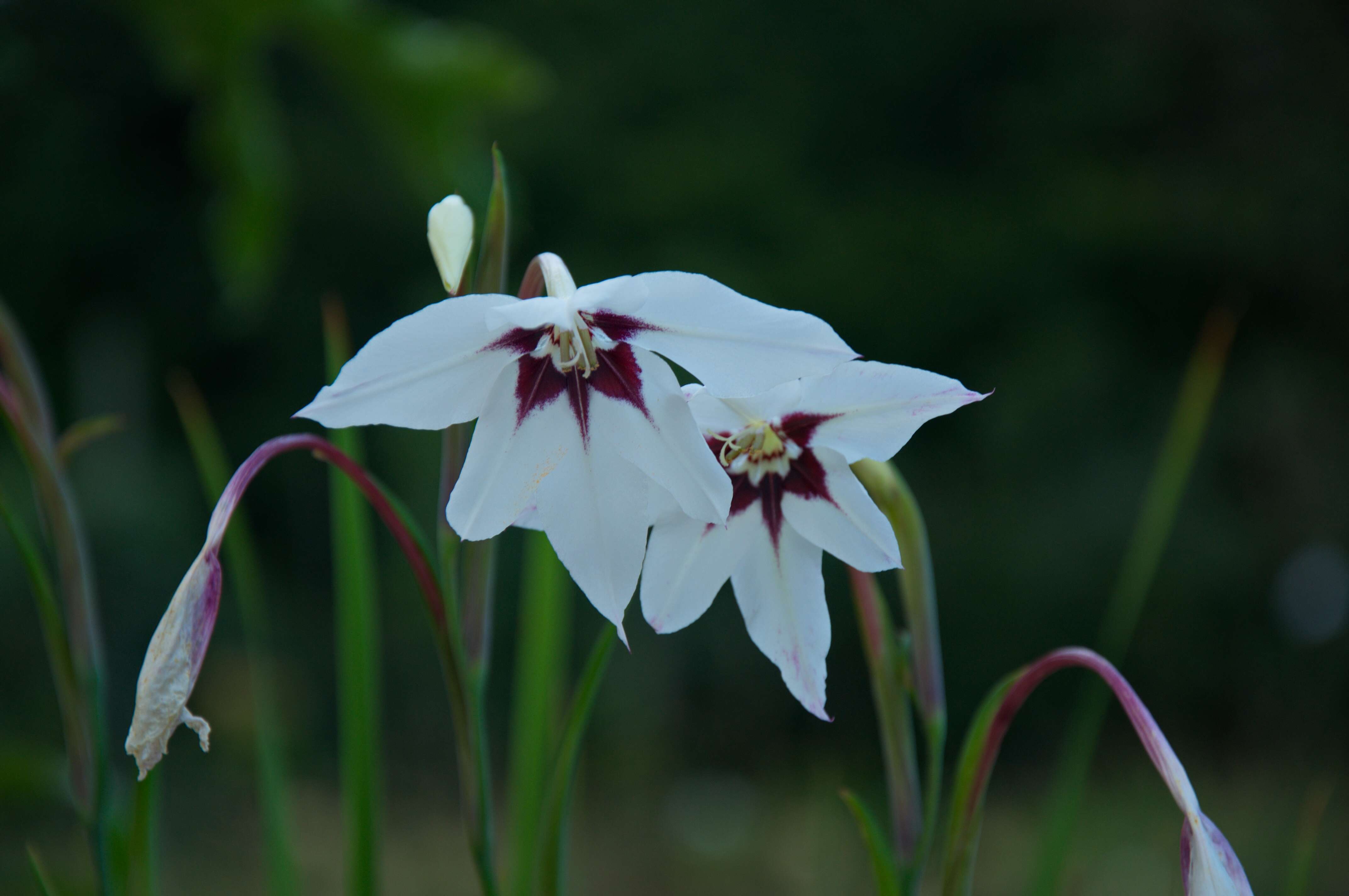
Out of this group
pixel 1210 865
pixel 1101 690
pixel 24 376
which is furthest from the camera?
pixel 1101 690

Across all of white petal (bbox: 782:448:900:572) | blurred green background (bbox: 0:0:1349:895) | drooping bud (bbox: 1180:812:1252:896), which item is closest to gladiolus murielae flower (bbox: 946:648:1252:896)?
drooping bud (bbox: 1180:812:1252:896)

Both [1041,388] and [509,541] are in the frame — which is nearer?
[509,541]

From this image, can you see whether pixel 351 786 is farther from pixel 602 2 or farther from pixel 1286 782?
pixel 602 2

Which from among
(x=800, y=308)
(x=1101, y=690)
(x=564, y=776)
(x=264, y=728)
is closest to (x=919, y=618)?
(x=564, y=776)

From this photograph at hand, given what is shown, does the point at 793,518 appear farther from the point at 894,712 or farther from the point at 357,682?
the point at 357,682

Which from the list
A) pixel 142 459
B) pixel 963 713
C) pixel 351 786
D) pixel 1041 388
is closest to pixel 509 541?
pixel 142 459

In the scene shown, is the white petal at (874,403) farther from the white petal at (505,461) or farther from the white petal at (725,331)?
the white petal at (505,461)
